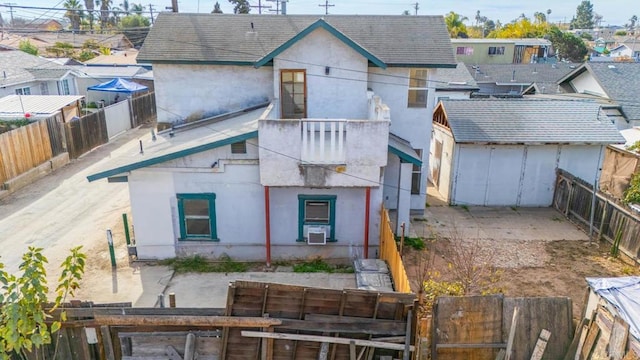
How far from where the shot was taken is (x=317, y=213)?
13.3m

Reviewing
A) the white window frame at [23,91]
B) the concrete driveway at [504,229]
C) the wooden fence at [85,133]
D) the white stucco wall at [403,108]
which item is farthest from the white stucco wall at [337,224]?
the white window frame at [23,91]

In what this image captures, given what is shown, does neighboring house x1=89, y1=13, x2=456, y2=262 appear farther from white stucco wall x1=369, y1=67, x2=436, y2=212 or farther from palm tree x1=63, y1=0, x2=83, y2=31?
palm tree x1=63, y1=0, x2=83, y2=31

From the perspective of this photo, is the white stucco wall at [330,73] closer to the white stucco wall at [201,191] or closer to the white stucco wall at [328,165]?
the white stucco wall at [328,165]

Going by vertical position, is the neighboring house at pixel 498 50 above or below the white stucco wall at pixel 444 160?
above

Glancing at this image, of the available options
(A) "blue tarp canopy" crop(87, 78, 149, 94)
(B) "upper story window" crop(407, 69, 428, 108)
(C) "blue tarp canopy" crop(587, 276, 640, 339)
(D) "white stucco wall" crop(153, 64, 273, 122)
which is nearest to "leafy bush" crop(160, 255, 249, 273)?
(D) "white stucco wall" crop(153, 64, 273, 122)

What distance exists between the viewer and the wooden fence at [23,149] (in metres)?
18.1

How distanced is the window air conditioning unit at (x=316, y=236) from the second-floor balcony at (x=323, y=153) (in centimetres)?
148

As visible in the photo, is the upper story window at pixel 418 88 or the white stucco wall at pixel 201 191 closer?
the white stucco wall at pixel 201 191

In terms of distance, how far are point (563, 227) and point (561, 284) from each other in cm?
461

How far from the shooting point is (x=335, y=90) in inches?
592

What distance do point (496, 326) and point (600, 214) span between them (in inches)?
365

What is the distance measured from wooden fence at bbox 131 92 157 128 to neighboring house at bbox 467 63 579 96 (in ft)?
85.4

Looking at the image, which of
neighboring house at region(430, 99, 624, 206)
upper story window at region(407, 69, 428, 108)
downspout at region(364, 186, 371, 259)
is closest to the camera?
downspout at region(364, 186, 371, 259)

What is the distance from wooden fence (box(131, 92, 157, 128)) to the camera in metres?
29.8
